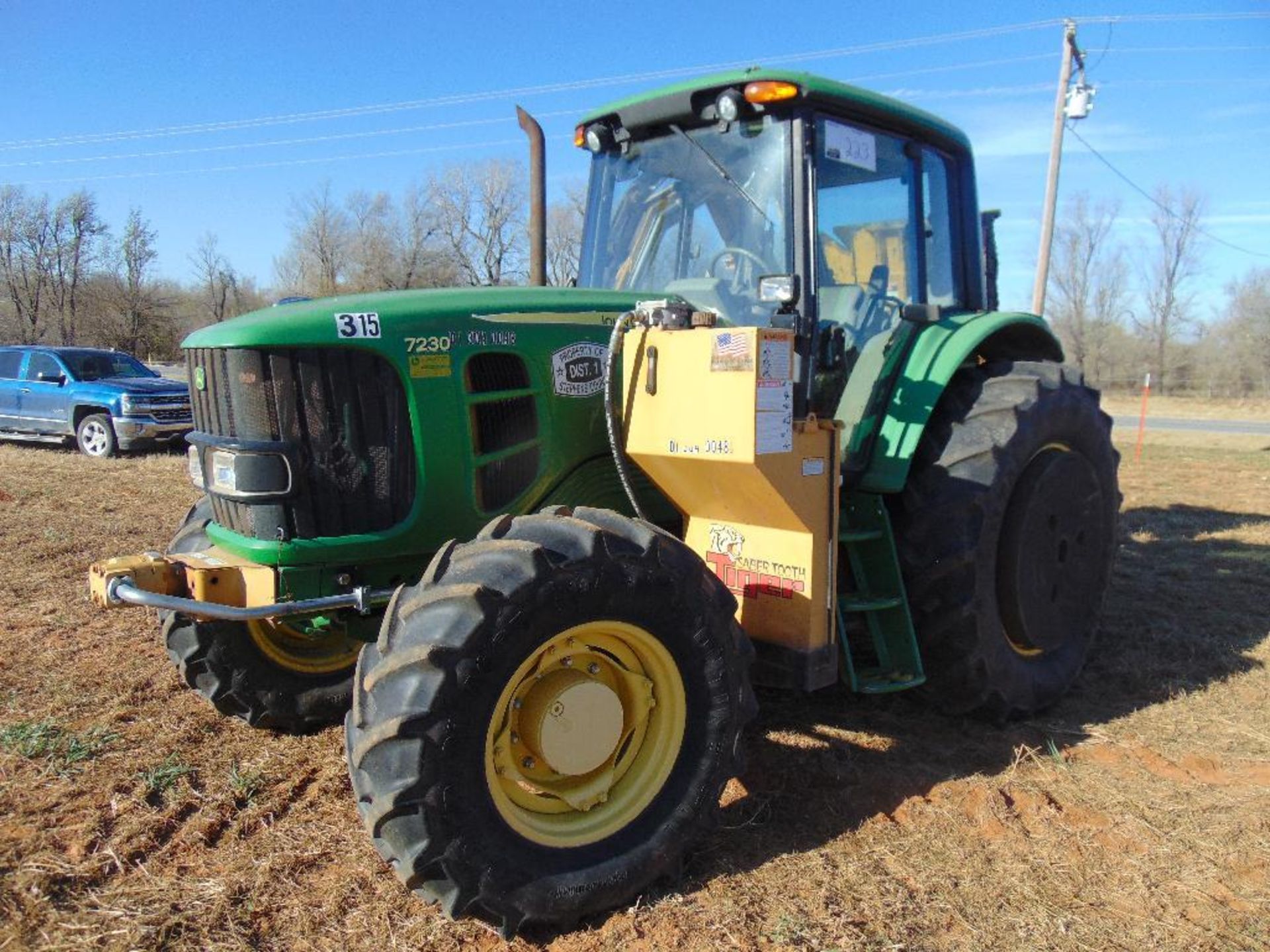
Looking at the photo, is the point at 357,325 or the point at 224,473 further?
the point at 224,473

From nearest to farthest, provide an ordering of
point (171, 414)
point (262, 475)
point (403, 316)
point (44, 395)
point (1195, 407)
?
1. point (262, 475)
2. point (403, 316)
3. point (171, 414)
4. point (44, 395)
5. point (1195, 407)

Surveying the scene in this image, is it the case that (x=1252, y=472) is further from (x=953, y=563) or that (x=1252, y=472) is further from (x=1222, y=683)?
(x=953, y=563)

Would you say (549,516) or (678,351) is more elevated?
A: (678,351)

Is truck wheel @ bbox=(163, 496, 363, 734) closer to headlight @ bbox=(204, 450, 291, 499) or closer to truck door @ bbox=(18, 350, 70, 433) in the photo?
headlight @ bbox=(204, 450, 291, 499)

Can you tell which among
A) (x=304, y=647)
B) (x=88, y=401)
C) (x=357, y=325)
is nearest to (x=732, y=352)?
(x=357, y=325)

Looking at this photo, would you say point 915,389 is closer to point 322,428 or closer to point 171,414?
point 322,428

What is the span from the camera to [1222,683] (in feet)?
15.6

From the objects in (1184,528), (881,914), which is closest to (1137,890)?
(881,914)

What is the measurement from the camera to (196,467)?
3.49m

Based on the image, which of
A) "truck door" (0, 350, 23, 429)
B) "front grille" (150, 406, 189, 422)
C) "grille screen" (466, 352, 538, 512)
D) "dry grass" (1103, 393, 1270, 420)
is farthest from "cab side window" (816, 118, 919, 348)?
"dry grass" (1103, 393, 1270, 420)

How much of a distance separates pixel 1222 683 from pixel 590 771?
352cm

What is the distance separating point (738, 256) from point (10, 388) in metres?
15.2

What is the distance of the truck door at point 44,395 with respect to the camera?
14609mm

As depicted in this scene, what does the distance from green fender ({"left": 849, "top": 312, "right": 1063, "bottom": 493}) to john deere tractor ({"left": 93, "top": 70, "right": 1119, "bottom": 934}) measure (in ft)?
0.05
